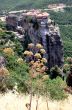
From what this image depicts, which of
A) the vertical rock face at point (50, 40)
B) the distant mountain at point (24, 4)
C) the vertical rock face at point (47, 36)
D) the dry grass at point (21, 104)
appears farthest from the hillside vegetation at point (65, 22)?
the dry grass at point (21, 104)

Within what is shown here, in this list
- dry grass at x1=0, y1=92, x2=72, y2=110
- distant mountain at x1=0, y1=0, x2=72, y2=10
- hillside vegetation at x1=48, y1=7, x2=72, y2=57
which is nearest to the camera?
dry grass at x1=0, y1=92, x2=72, y2=110

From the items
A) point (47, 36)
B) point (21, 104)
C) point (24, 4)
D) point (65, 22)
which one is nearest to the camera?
point (21, 104)

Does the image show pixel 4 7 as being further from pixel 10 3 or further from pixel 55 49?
pixel 55 49

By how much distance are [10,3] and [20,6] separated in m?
10.5

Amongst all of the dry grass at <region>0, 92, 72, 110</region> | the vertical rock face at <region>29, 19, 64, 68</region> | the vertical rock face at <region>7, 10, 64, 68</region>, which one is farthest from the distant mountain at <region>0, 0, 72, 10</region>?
the dry grass at <region>0, 92, 72, 110</region>

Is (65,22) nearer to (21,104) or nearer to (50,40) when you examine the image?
(50,40)

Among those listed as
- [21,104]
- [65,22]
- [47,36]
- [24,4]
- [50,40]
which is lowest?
[24,4]

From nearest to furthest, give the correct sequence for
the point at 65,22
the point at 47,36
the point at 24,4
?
the point at 47,36
the point at 65,22
the point at 24,4

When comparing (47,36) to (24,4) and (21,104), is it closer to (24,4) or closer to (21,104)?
(21,104)

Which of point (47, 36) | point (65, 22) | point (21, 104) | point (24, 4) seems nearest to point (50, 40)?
point (47, 36)

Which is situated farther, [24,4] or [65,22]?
[24,4]

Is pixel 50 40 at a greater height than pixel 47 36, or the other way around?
pixel 47 36

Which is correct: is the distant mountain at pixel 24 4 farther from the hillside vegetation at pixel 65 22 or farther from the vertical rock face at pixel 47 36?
the vertical rock face at pixel 47 36

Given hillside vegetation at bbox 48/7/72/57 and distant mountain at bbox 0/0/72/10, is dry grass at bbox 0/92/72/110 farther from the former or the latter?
distant mountain at bbox 0/0/72/10
